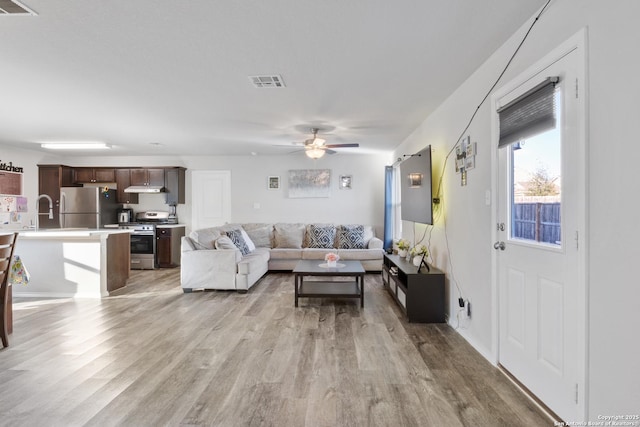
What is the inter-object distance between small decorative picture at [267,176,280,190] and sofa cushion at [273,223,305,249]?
0.88 metres

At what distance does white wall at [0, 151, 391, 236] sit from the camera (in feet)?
22.7

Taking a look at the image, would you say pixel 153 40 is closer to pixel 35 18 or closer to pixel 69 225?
pixel 35 18

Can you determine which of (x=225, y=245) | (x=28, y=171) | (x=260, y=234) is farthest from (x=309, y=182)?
(x=28, y=171)

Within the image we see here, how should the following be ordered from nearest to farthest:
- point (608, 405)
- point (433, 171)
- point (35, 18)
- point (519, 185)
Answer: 1. point (608, 405)
2. point (35, 18)
3. point (519, 185)
4. point (433, 171)

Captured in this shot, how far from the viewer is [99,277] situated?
171 inches

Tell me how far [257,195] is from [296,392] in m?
5.36

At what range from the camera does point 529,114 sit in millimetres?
1943

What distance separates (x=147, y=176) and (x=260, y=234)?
275cm

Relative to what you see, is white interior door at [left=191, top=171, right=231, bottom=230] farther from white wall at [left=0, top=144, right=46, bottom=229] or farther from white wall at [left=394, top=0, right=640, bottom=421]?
white wall at [left=394, top=0, right=640, bottom=421]

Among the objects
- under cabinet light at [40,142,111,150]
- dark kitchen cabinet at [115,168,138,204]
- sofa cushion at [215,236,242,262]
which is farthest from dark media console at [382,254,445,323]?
dark kitchen cabinet at [115,168,138,204]

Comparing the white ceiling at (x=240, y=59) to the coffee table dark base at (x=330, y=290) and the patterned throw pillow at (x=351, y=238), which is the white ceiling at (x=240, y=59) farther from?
the patterned throw pillow at (x=351, y=238)

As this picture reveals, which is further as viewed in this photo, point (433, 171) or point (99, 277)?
point (99, 277)

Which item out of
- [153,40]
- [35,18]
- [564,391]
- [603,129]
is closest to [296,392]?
[564,391]

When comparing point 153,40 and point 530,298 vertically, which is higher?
point 153,40
